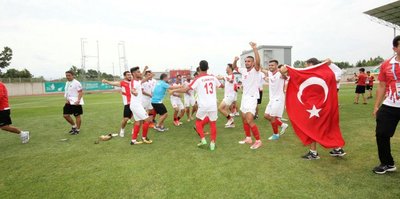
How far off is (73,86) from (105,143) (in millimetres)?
2986

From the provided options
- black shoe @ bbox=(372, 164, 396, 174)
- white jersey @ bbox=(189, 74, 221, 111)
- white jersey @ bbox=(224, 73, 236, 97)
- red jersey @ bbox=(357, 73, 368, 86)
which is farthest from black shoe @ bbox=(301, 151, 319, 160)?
red jersey @ bbox=(357, 73, 368, 86)

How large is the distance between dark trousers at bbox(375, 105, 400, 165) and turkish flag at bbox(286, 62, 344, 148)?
769 mm

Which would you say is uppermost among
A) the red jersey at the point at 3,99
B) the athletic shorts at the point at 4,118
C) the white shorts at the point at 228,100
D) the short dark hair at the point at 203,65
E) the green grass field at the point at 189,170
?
the short dark hair at the point at 203,65

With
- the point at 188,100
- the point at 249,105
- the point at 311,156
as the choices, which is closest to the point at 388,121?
the point at 311,156

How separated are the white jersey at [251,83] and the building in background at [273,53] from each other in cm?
6789

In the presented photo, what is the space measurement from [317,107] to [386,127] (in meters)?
1.28

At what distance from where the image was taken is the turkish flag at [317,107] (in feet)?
17.7

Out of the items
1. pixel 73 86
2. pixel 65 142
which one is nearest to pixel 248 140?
pixel 65 142

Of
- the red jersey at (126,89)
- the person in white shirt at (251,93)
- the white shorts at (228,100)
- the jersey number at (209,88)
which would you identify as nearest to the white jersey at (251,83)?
the person in white shirt at (251,93)

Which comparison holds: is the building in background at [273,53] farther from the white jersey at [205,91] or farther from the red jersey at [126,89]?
the white jersey at [205,91]

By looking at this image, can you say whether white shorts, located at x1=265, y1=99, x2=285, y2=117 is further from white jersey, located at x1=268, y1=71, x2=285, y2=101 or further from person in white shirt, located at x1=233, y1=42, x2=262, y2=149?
person in white shirt, located at x1=233, y1=42, x2=262, y2=149

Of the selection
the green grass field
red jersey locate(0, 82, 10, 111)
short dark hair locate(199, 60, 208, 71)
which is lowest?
the green grass field

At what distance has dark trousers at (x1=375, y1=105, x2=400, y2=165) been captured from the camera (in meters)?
4.48

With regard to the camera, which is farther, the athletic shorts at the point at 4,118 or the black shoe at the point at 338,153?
the athletic shorts at the point at 4,118
